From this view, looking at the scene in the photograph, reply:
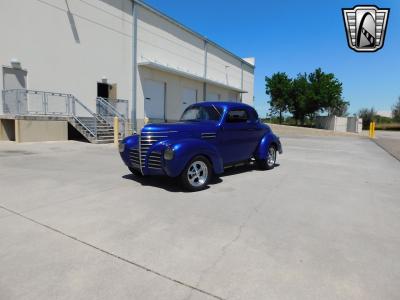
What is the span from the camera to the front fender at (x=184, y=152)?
5.36m

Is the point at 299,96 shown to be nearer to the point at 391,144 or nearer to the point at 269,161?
the point at 391,144

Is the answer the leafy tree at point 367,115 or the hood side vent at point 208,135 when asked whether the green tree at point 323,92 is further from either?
the hood side vent at point 208,135

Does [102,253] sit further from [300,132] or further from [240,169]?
[300,132]

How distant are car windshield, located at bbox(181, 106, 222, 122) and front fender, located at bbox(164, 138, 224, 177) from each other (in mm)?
1079

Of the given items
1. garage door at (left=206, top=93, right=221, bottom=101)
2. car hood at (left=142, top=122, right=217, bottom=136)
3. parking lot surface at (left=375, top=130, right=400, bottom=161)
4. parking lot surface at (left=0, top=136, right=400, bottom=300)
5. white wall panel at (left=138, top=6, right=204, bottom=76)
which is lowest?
parking lot surface at (left=0, top=136, right=400, bottom=300)

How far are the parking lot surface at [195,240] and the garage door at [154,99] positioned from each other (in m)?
16.0

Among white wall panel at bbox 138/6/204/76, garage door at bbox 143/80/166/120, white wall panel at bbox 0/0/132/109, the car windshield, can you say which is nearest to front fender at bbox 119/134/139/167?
the car windshield

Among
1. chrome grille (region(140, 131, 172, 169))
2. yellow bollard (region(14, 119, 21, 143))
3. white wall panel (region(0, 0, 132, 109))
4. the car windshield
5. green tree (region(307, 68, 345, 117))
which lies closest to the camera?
chrome grille (region(140, 131, 172, 169))

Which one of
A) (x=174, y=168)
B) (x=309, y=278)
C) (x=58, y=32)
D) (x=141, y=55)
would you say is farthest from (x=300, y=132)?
(x=309, y=278)

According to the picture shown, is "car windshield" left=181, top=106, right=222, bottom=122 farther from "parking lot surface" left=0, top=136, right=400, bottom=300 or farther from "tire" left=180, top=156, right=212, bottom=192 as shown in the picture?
"parking lot surface" left=0, top=136, right=400, bottom=300

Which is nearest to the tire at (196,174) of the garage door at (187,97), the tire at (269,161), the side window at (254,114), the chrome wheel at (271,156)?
the side window at (254,114)

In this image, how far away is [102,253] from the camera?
3088mm

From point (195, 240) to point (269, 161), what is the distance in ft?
17.6

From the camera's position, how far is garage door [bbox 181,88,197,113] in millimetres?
26266
